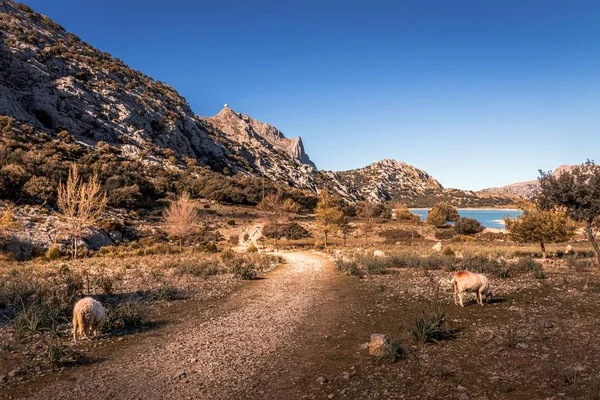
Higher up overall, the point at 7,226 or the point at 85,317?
the point at 7,226

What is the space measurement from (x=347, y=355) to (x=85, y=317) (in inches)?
271

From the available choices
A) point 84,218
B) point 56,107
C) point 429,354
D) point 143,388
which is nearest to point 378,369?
point 429,354

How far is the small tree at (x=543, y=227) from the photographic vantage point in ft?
80.2

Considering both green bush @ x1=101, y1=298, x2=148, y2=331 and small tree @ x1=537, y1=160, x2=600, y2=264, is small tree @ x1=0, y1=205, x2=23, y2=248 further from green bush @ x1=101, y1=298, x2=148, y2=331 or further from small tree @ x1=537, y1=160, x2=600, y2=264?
small tree @ x1=537, y1=160, x2=600, y2=264

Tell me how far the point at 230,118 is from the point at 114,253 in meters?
165

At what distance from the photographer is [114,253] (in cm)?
3275

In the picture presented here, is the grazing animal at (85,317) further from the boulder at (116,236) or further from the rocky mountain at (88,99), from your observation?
the rocky mountain at (88,99)

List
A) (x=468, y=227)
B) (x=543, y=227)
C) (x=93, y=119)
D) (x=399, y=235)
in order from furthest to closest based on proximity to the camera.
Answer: (x=93, y=119)
(x=468, y=227)
(x=399, y=235)
(x=543, y=227)

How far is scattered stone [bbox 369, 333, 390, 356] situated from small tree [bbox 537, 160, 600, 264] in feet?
53.4

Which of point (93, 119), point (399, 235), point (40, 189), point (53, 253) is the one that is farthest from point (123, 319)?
point (93, 119)

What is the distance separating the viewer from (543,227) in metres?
24.7

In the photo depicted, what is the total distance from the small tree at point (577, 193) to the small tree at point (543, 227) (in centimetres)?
480

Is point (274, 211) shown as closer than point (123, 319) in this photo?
No

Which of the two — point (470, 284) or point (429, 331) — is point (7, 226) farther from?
point (470, 284)
